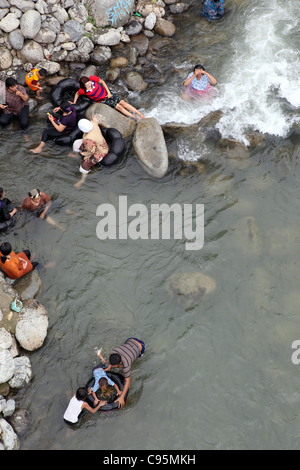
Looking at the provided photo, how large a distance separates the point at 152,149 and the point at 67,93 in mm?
3466

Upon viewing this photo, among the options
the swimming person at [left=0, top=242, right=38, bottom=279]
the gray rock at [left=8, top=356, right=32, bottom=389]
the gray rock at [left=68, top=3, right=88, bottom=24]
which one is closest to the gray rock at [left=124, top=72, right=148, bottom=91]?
the gray rock at [left=68, top=3, right=88, bottom=24]

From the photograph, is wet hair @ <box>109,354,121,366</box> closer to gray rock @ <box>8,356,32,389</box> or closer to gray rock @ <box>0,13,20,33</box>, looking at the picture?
gray rock @ <box>8,356,32,389</box>

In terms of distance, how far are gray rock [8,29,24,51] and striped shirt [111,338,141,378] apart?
392 inches

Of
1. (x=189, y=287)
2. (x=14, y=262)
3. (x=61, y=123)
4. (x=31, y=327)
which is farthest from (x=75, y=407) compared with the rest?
(x=61, y=123)

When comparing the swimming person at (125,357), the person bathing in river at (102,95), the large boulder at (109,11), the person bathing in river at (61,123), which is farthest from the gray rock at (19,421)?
the large boulder at (109,11)

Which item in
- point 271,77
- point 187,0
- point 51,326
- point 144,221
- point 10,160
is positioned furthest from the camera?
point 187,0

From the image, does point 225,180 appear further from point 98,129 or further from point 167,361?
point 167,361

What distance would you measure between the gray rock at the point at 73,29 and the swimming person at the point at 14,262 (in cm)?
755

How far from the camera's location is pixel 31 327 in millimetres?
9711

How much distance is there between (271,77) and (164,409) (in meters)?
10.9

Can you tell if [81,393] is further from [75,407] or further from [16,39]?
[16,39]

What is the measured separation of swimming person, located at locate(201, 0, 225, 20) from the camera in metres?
14.2

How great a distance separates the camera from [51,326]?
10117 millimetres

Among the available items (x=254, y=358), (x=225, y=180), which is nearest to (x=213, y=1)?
(x=225, y=180)
